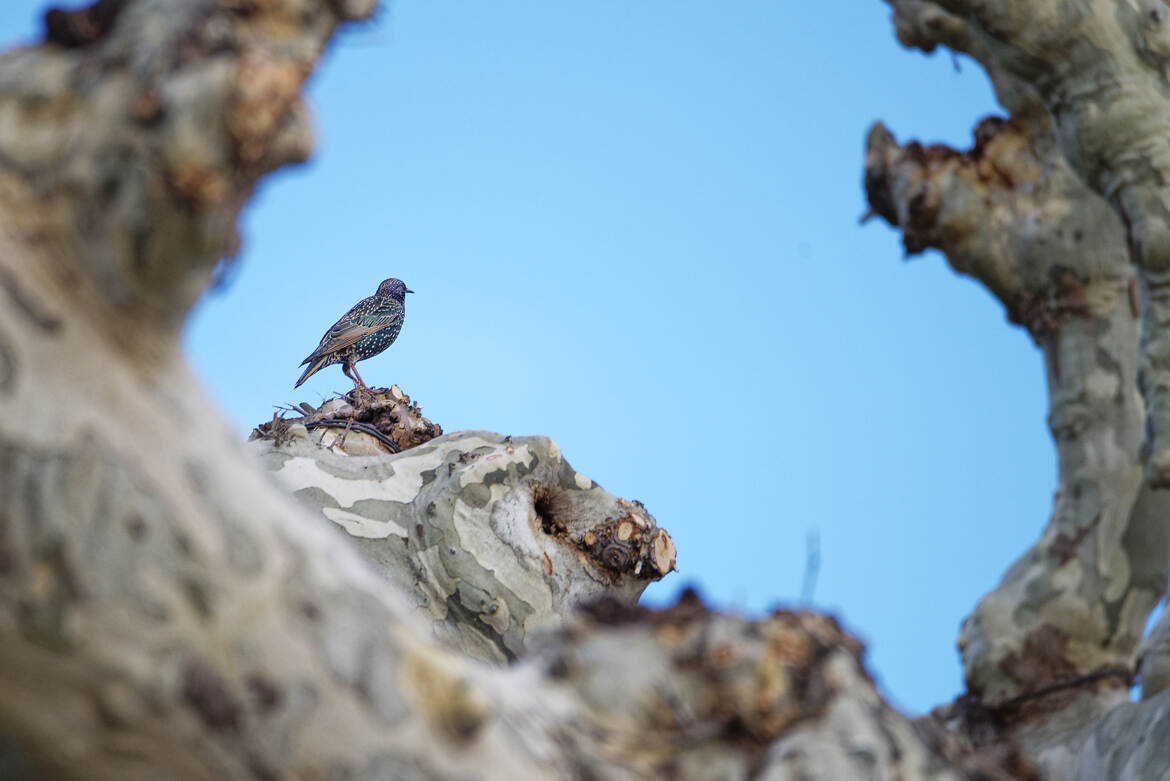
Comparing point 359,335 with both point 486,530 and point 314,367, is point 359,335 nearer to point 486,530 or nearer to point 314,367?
point 314,367

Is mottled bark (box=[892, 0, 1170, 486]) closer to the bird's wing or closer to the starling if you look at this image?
the starling

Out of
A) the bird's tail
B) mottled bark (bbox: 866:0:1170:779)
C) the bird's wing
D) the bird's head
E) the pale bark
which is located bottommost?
the pale bark

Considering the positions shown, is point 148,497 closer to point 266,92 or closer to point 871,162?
point 266,92

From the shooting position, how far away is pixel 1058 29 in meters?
2.88

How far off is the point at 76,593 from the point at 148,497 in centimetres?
12

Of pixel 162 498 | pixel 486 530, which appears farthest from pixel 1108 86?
pixel 486 530

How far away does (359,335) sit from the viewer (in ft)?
39.2

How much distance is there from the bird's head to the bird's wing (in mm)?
1000

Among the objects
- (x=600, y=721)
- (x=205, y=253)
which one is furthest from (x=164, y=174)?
(x=600, y=721)

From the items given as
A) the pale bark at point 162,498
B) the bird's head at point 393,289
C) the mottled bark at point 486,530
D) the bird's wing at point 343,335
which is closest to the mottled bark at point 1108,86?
the pale bark at point 162,498

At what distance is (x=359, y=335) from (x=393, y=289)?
5.24ft

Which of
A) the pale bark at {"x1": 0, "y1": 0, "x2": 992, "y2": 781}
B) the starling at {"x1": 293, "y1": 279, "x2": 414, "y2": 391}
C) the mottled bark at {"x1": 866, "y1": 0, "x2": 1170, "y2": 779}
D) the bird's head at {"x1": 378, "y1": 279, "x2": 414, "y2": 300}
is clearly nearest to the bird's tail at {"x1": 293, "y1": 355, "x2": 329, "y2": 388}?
the starling at {"x1": 293, "y1": 279, "x2": 414, "y2": 391}

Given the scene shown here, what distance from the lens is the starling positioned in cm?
1170

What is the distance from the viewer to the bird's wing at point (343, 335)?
11672 millimetres
